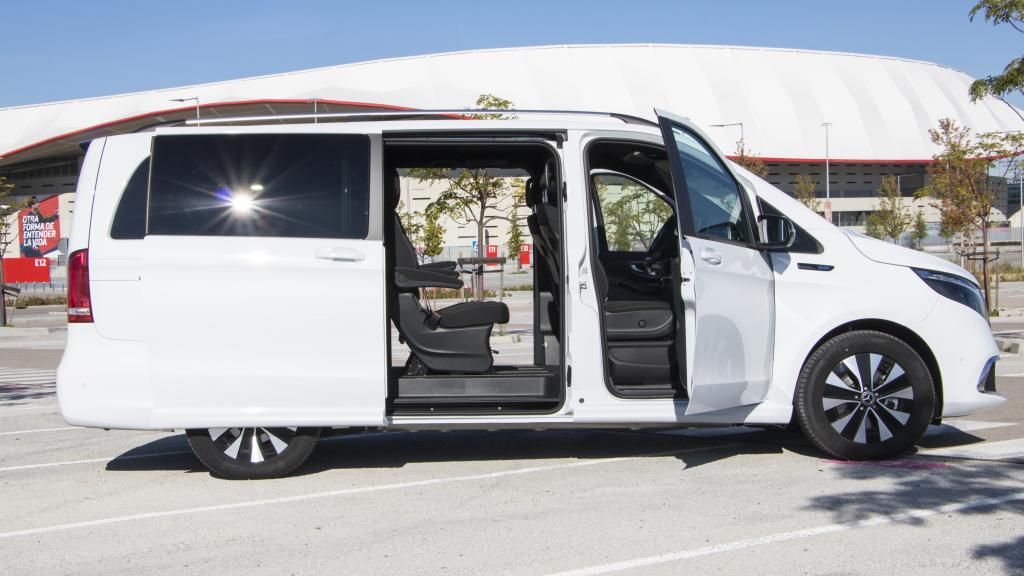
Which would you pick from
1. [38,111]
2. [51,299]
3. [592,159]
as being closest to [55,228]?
[38,111]

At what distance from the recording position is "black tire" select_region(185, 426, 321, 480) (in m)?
5.70

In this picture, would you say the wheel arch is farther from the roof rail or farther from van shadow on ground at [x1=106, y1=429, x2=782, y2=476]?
the roof rail

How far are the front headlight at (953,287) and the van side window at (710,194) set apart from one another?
1165 mm

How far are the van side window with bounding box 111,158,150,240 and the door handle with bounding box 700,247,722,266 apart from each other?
3.24 m

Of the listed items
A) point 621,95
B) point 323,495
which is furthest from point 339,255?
point 621,95

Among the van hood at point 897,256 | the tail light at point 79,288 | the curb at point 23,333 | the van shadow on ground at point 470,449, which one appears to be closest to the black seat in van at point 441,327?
the van shadow on ground at point 470,449

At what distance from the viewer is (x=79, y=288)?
5.50m

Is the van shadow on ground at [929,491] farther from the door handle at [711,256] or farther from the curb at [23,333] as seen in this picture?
the curb at [23,333]

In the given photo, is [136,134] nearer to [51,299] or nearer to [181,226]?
[181,226]

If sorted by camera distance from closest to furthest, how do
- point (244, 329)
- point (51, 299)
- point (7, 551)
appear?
1. point (7, 551)
2. point (244, 329)
3. point (51, 299)

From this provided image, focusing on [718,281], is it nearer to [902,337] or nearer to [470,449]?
[902,337]

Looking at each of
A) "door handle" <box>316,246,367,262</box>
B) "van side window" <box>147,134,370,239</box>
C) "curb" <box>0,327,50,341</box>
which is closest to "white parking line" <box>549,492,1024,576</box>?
"door handle" <box>316,246,367,262</box>

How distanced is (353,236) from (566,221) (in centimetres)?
126

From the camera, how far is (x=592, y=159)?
7309 mm
